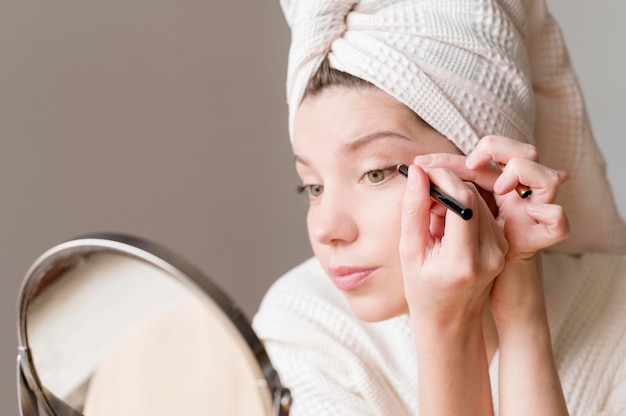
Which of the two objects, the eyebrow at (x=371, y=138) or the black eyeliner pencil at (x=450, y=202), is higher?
the eyebrow at (x=371, y=138)

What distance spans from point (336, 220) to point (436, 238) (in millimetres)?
132

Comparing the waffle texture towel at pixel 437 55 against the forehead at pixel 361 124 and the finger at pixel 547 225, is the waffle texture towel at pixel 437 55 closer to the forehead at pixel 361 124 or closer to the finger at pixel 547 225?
the forehead at pixel 361 124

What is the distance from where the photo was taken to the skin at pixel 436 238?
2.63ft

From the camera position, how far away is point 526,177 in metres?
0.81

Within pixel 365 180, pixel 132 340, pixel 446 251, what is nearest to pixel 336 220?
pixel 365 180

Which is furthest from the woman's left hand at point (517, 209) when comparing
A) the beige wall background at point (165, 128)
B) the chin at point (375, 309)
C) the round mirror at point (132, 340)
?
the beige wall background at point (165, 128)

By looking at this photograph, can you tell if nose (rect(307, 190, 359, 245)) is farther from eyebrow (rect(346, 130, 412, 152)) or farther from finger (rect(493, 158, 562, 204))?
finger (rect(493, 158, 562, 204))

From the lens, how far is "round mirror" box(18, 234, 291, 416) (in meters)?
0.50

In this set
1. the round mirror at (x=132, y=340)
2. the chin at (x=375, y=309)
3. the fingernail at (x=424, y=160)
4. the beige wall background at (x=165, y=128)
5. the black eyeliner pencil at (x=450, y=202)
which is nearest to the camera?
the round mirror at (x=132, y=340)

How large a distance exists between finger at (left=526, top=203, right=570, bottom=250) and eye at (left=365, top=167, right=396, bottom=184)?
0.52 feet

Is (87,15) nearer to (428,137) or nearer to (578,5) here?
(428,137)

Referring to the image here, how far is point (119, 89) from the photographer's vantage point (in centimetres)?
157

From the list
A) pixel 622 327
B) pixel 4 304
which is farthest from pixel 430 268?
pixel 4 304

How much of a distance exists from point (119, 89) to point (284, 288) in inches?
22.4
